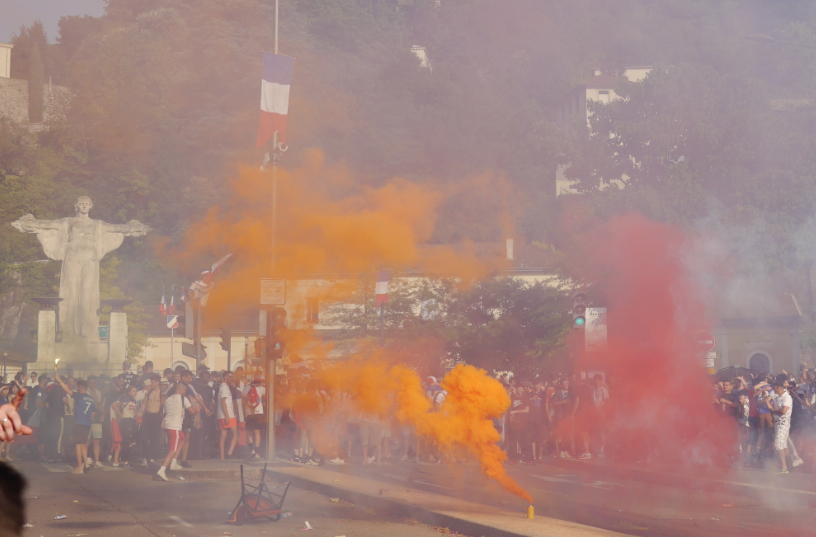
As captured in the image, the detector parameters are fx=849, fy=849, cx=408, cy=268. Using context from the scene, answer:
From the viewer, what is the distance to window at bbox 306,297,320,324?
60.1ft

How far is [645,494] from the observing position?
42.4ft

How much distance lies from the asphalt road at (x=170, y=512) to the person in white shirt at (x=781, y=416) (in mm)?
7740

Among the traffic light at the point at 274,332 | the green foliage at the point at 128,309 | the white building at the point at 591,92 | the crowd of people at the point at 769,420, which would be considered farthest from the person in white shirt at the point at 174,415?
the white building at the point at 591,92

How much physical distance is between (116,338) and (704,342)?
17.6m

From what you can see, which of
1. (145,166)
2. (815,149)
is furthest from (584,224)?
(145,166)

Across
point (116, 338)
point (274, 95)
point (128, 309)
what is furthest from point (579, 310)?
point (128, 309)

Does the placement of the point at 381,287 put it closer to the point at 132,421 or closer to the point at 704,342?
the point at 132,421

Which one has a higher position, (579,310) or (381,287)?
(381,287)

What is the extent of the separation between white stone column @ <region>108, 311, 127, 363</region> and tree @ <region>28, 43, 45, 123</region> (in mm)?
64301

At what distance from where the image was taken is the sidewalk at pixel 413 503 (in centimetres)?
934

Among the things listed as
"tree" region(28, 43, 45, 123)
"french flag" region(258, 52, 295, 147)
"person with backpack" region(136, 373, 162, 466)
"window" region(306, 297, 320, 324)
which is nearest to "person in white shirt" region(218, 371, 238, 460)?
"person with backpack" region(136, 373, 162, 466)

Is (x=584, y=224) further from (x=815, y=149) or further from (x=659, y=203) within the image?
(x=815, y=149)

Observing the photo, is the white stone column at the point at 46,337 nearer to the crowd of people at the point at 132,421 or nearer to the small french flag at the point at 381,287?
the crowd of people at the point at 132,421

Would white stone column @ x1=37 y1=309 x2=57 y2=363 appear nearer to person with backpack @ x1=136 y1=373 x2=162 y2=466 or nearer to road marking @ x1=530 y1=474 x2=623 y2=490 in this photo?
→ person with backpack @ x1=136 y1=373 x2=162 y2=466
